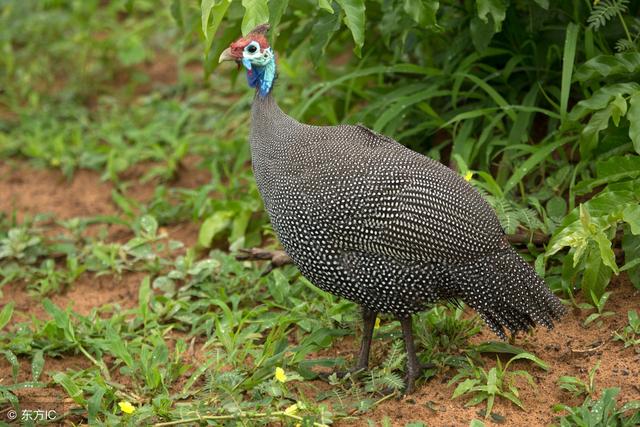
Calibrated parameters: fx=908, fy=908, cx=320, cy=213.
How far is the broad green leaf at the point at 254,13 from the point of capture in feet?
11.2

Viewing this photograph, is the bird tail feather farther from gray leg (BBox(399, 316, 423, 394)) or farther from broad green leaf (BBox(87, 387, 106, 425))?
broad green leaf (BBox(87, 387, 106, 425))

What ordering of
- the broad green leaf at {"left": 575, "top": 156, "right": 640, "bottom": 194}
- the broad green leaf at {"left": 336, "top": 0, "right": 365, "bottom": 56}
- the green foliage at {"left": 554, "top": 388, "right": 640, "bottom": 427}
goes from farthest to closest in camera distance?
1. the broad green leaf at {"left": 575, "top": 156, "right": 640, "bottom": 194}
2. the broad green leaf at {"left": 336, "top": 0, "right": 365, "bottom": 56}
3. the green foliage at {"left": 554, "top": 388, "right": 640, "bottom": 427}

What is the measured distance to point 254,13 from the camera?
3.42 m

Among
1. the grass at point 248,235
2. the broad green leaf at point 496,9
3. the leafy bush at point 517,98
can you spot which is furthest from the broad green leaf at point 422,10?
the grass at point 248,235

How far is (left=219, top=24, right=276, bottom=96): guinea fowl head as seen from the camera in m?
3.63

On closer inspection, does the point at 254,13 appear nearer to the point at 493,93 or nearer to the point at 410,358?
the point at 410,358

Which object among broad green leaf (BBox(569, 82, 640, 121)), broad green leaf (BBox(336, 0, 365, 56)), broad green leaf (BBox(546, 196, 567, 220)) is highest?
broad green leaf (BBox(336, 0, 365, 56))

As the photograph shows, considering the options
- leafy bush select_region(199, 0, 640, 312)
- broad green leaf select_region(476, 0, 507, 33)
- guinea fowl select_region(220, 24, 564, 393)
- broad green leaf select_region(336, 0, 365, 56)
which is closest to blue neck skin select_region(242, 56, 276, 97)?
guinea fowl select_region(220, 24, 564, 393)

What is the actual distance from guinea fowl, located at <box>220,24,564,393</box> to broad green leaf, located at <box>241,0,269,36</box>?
17 centimetres

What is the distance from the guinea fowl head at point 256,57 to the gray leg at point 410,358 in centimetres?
111

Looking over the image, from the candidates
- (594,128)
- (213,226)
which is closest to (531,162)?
(594,128)

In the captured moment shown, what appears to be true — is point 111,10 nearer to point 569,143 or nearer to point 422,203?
point 569,143

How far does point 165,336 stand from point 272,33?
4.93ft

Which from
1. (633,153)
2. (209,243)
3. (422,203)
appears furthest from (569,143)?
(209,243)
